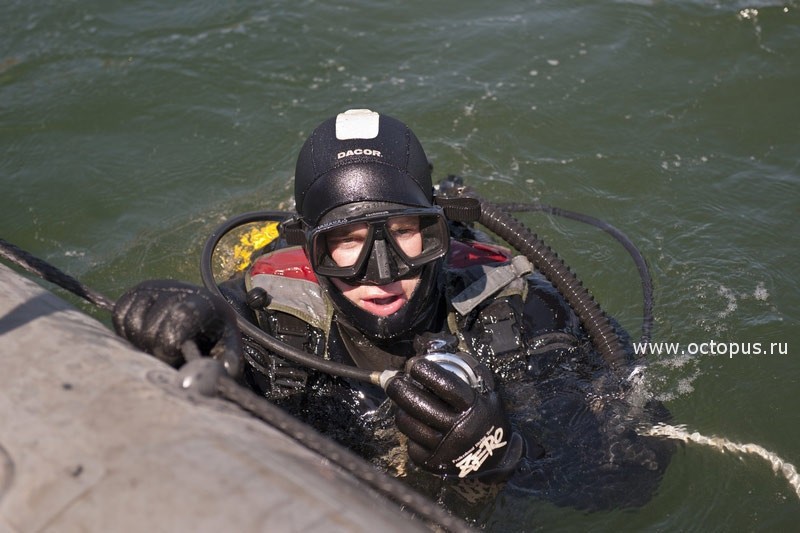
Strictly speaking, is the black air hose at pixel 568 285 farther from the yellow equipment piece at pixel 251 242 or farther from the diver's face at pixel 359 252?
the yellow equipment piece at pixel 251 242

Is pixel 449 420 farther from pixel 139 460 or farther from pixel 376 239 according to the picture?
pixel 139 460

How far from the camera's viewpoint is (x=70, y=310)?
2014 millimetres

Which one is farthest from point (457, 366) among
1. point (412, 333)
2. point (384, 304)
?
point (412, 333)

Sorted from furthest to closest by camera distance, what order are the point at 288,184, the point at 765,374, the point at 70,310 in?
1. the point at 288,184
2. the point at 765,374
3. the point at 70,310

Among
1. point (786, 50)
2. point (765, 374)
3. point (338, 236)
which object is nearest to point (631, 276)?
point (765, 374)

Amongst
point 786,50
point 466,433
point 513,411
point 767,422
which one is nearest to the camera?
point 466,433

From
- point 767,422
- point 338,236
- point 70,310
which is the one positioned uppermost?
point 70,310

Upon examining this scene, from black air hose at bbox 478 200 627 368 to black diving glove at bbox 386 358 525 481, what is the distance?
0.63 metres

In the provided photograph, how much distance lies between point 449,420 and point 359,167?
0.95m

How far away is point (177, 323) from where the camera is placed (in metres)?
1.99

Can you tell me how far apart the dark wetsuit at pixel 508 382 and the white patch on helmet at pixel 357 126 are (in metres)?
0.63

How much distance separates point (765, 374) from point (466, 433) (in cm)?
218

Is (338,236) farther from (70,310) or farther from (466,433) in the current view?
(70,310)

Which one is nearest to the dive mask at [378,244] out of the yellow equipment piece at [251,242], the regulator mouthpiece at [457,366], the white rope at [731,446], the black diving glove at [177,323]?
the regulator mouthpiece at [457,366]
